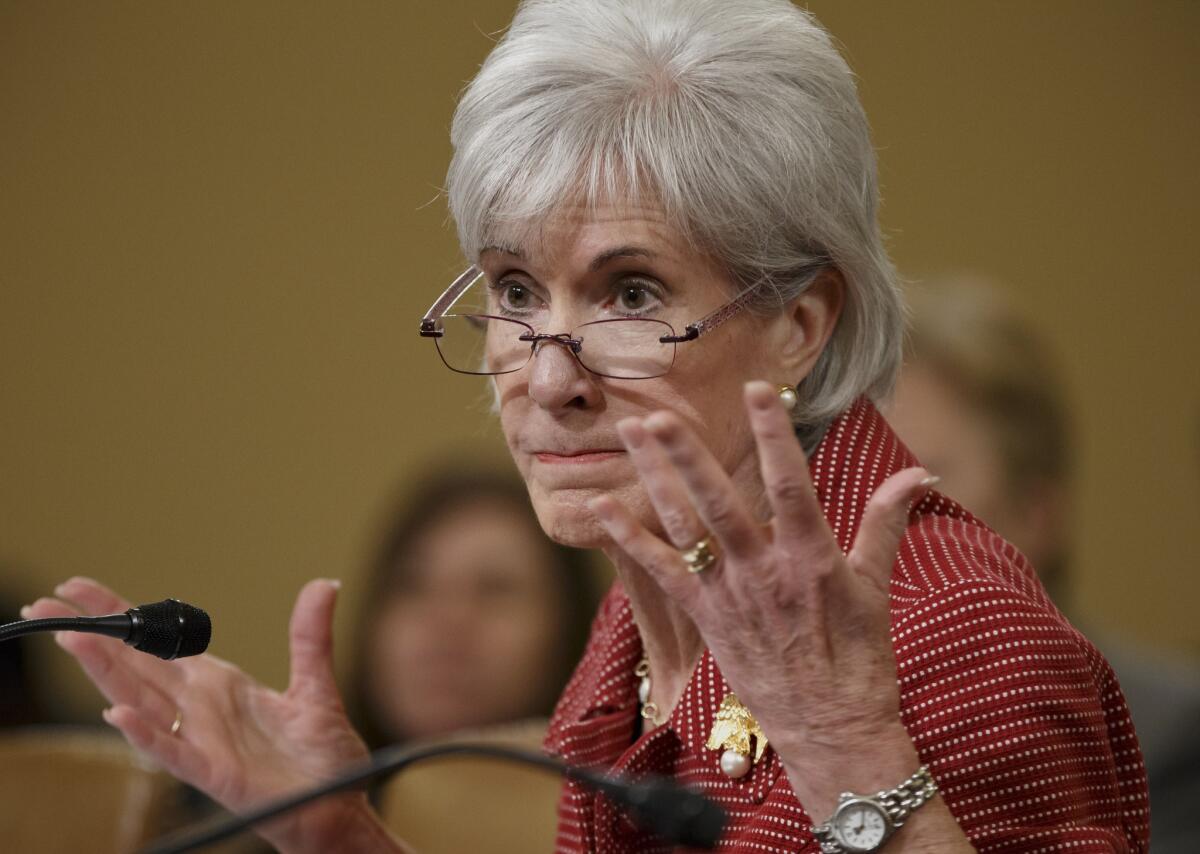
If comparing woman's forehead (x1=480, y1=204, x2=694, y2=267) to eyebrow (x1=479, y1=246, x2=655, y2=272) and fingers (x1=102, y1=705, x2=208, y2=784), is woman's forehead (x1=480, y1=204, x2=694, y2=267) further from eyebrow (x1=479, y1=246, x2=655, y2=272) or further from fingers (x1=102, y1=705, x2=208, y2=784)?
fingers (x1=102, y1=705, x2=208, y2=784)

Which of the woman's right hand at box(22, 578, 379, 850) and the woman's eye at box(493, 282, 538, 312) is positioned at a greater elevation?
the woman's eye at box(493, 282, 538, 312)

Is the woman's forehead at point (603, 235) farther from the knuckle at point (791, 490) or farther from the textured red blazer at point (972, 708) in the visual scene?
the knuckle at point (791, 490)

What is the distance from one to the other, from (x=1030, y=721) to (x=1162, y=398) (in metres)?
3.57

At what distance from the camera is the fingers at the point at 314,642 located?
2049 mm

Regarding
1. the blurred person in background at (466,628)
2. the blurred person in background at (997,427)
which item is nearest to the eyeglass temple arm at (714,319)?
the blurred person in background at (997,427)

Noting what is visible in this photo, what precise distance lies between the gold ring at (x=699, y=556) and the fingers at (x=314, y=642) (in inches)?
32.3

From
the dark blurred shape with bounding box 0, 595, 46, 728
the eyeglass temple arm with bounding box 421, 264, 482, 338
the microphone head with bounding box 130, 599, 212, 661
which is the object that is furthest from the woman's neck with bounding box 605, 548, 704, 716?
the dark blurred shape with bounding box 0, 595, 46, 728

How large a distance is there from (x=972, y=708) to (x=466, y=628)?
2.21 metres

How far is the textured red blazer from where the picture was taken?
1477 millimetres

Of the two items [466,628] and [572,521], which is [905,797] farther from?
[466,628]

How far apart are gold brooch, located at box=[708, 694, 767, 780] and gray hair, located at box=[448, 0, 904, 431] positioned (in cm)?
43

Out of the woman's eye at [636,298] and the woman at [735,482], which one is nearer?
the woman at [735,482]

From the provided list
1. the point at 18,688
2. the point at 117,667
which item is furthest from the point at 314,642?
the point at 18,688

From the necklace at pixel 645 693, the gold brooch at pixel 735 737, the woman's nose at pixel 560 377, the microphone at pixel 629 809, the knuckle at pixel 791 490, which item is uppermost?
the woman's nose at pixel 560 377
